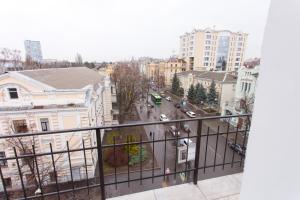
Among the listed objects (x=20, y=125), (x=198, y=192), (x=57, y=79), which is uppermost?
(x=57, y=79)

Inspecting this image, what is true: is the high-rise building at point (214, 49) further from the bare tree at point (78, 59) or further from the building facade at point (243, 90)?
the bare tree at point (78, 59)

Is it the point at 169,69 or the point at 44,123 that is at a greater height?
the point at 169,69

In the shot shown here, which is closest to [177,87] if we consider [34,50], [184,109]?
[184,109]

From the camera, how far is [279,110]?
2.17 feet

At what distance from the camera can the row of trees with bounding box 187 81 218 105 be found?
1703 cm

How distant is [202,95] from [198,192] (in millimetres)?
17168

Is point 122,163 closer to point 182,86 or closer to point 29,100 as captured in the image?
point 29,100

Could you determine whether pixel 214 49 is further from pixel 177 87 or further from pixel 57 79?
pixel 57 79

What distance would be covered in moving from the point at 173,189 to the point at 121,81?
14888 mm

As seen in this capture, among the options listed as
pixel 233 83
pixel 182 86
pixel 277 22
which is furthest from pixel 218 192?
pixel 182 86

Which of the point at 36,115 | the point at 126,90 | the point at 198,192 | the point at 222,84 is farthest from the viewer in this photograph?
the point at 222,84

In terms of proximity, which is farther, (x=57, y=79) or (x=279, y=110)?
(x=57, y=79)

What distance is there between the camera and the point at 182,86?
79.1 feet

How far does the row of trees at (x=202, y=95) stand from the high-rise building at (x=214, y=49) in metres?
12.7
